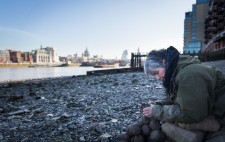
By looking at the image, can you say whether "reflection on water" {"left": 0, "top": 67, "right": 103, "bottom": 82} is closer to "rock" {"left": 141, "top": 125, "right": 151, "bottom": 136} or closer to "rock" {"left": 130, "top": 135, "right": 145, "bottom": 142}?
"rock" {"left": 130, "top": 135, "right": 145, "bottom": 142}

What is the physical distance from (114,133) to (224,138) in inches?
104

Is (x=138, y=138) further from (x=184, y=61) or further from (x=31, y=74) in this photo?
(x=31, y=74)

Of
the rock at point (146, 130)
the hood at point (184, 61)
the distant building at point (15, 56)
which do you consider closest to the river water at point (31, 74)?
the rock at point (146, 130)

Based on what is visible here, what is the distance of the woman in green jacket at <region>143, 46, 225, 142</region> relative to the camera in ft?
8.63

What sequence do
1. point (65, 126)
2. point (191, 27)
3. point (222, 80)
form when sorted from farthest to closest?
1. point (191, 27)
2. point (65, 126)
3. point (222, 80)

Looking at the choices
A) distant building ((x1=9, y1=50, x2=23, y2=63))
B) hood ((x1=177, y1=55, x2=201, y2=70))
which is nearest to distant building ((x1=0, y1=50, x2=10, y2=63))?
distant building ((x1=9, y1=50, x2=23, y2=63))

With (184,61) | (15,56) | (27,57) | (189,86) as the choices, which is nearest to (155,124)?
(184,61)

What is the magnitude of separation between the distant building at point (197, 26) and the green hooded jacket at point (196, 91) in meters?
128

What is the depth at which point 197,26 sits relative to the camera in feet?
446

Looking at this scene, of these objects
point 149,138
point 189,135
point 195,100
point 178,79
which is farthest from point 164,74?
point 149,138

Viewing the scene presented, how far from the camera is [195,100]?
2.63 m

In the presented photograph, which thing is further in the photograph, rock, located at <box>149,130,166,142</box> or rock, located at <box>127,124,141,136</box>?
rock, located at <box>127,124,141,136</box>

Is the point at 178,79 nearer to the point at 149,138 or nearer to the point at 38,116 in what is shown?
the point at 149,138

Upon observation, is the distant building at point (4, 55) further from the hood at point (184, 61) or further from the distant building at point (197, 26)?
the hood at point (184, 61)
